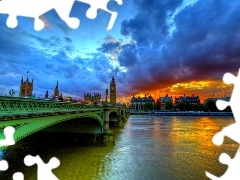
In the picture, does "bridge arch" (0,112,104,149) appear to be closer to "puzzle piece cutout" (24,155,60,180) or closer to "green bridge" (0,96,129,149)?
"green bridge" (0,96,129,149)

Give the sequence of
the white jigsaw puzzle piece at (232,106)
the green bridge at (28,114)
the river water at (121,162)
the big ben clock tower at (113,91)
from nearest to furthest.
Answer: the white jigsaw puzzle piece at (232,106), the green bridge at (28,114), the river water at (121,162), the big ben clock tower at (113,91)

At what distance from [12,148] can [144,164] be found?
18398 millimetres

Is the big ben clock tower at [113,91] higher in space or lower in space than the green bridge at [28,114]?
higher

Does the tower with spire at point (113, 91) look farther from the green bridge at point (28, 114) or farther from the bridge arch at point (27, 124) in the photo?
the bridge arch at point (27, 124)

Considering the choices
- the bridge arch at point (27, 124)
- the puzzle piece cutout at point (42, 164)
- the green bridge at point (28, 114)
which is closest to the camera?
the puzzle piece cutout at point (42, 164)

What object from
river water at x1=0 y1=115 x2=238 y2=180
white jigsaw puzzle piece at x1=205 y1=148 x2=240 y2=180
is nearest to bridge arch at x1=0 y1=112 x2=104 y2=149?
river water at x1=0 y1=115 x2=238 y2=180

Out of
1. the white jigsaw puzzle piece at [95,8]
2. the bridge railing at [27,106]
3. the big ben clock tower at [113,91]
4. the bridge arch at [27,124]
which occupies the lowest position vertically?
the bridge arch at [27,124]

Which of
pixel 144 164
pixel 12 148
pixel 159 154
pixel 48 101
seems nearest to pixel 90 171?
pixel 144 164

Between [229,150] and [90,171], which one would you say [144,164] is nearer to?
[90,171]

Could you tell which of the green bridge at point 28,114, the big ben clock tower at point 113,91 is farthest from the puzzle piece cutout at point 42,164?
the big ben clock tower at point 113,91

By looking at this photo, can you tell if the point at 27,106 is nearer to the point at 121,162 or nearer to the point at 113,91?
the point at 121,162

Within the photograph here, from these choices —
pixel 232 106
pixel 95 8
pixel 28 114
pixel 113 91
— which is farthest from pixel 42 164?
pixel 113 91

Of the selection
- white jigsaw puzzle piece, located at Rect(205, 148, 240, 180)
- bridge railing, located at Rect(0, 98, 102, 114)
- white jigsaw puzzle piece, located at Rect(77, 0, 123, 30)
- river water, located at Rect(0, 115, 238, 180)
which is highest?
white jigsaw puzzle piece, located at Rect(77, 0, 123, 30)

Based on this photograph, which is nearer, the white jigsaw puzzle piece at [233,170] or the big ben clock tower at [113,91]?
the white jigsaw puzzle piece at [233,170]
